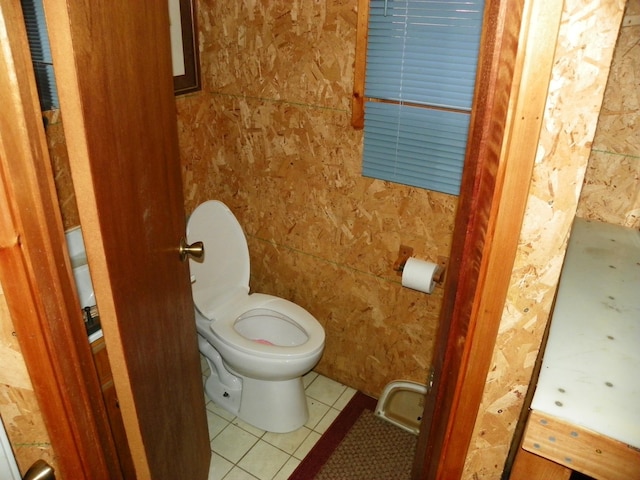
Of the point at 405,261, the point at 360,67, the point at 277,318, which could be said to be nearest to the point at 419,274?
the point at 405,261

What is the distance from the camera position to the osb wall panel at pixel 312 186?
1.91 metres

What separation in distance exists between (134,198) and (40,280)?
12.7 inches

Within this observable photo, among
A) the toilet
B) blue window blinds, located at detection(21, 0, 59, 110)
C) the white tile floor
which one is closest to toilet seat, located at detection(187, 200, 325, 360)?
the toilet

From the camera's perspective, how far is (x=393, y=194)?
6.37 ft

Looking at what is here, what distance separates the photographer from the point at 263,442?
2105mm

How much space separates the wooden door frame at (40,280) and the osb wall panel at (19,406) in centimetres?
2

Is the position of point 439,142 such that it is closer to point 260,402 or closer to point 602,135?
point 602,135

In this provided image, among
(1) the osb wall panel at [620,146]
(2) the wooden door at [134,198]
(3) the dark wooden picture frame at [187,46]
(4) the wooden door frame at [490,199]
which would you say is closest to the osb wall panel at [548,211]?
(4) the wooden door frame at [490,199]

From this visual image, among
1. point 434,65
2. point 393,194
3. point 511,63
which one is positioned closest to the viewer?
point 511,63

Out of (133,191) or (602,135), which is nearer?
(133,191)

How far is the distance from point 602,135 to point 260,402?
5.44ft

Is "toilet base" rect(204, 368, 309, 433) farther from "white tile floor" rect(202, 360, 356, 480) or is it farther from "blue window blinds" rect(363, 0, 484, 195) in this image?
"blue window blinds" rect(363, 0, 484, 195)

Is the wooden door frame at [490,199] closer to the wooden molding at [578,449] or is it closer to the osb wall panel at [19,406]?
the wooden molding at [578,449]

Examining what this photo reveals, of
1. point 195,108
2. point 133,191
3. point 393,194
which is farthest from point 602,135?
point 195,108
